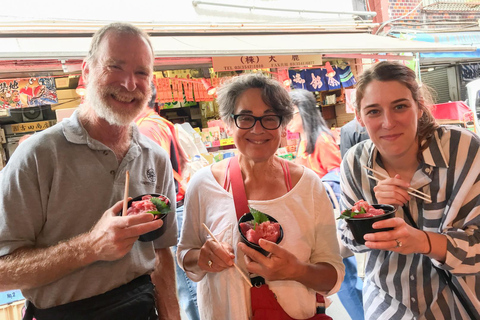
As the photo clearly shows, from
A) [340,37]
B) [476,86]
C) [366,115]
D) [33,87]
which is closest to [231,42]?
[340,37]

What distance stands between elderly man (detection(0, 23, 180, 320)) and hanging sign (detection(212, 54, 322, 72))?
2.60 metres

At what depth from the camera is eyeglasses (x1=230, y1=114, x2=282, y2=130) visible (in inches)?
72.9

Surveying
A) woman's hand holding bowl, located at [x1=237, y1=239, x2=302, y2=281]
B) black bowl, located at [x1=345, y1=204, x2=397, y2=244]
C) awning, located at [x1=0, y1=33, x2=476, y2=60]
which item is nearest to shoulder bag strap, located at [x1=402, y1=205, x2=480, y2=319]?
black bowl, located at [x1=345, y1=204, x2=397, y2=244]

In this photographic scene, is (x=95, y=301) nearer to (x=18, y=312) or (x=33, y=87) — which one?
(x=18, y=312)

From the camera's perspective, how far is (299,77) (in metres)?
7.23

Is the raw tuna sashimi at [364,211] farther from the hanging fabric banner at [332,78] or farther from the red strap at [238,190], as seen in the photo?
the hanging fabric banner at [332,78]

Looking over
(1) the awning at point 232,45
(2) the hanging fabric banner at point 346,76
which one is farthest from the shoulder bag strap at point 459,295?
(2) the hanging fabric banner at point 346,76

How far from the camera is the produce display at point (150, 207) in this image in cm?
154

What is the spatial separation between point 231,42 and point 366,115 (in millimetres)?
3075

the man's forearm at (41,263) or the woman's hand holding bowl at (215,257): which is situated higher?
the man's forearm at (41,263)

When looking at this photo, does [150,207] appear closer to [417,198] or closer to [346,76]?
[417,198]

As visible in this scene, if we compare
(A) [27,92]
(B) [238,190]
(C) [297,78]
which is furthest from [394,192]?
(C) [297,78]

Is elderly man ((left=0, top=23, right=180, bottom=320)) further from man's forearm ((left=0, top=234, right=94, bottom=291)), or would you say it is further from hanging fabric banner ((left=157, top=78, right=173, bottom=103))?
hanging fabric banner ((left=157, top=78, right=173, bottom=103))


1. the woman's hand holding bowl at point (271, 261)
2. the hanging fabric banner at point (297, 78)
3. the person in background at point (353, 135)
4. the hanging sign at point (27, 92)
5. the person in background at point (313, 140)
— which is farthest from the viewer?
the hanging fabric banner at point (297, 78)
